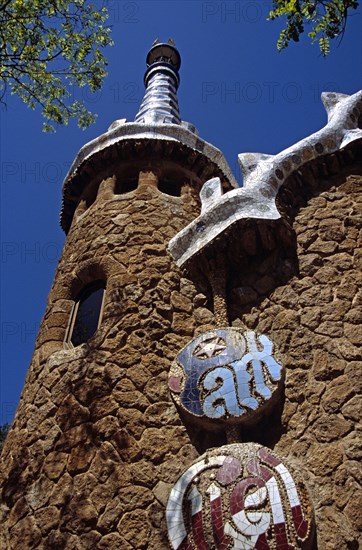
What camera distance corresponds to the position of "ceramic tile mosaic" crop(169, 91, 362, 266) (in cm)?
574

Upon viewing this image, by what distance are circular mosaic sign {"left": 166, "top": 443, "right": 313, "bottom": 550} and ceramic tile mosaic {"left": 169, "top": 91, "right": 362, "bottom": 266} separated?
235cm

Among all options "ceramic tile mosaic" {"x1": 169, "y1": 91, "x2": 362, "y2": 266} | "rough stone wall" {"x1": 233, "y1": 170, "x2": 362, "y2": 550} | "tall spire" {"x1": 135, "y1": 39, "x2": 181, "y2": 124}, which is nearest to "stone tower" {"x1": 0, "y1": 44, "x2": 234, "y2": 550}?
"ceramic tile mosaic" {"x1": 169, "y1": 91, "x2": 362, "y2": 266}

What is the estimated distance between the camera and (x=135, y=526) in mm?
4207

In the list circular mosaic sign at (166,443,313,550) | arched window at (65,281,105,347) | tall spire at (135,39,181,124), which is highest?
tall spire at (135,39,181,124)

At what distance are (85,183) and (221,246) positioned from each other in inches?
141

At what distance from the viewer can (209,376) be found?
480 cm

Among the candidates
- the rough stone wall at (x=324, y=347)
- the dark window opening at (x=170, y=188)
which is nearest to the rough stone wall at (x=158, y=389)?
the rough stone wall at (x=324, y=347)

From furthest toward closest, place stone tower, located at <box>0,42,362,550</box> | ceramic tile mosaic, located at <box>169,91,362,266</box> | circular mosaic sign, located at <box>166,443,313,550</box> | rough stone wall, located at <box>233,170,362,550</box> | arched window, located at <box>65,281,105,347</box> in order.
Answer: arched window, located at <box>65,281,105,347</box> < ceramic tile mosaic, located at <box>169,91,362,266</box> < stone tower, located at <box>0,42,362,550</box> < rough stone wall, located at <box>233,170,362,550</box> < circular mosaic sign, located at <box>166,443,313,550</box>

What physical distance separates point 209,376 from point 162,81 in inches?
401

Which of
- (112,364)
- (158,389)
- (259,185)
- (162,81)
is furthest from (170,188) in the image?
(162,81)

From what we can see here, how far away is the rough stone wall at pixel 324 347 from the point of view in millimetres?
3824

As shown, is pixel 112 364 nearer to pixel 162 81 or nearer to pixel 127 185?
pixel 127 185

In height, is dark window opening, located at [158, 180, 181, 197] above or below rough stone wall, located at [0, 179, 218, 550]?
above

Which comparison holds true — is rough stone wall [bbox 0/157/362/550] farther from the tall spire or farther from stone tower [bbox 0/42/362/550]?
the tall spire
